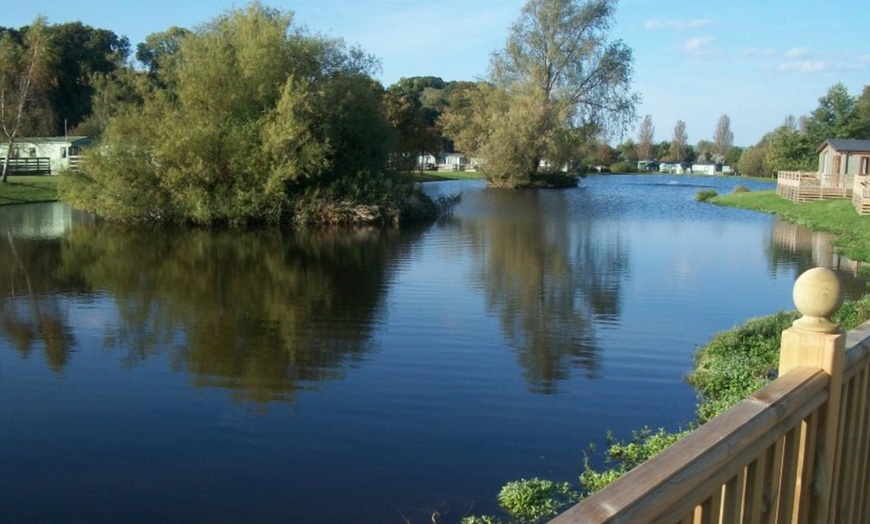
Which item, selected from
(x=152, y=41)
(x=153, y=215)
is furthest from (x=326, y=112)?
(x=152, y=41)

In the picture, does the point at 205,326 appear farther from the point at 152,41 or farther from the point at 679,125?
the point at 679,125

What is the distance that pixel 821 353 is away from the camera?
272cm

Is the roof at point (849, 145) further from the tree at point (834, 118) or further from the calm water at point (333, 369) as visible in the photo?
the calm water at point (333, 369)

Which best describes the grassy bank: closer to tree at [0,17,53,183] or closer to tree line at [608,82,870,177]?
tree line at [608,82,870,177]

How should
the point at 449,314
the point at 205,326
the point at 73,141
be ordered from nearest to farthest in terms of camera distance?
the point at 205,326 → the point at 449,314 → the point at 73,141

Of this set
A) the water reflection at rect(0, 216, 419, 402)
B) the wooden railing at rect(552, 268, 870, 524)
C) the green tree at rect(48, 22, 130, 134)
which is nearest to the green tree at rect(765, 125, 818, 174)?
the water reflection at rect(0, 216, 419, 402)

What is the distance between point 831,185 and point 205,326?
39571 mm

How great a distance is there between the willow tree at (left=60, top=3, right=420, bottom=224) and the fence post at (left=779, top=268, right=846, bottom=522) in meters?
29.0

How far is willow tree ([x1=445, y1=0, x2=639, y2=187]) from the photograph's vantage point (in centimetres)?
5634

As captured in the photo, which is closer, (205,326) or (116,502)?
(116,502)

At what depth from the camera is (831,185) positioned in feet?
142

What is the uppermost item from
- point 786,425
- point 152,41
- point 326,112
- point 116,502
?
point 152,41

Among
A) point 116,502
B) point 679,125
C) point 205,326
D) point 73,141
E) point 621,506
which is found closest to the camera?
point 621,506

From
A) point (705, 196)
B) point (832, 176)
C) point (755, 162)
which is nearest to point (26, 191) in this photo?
point (705, 196)
